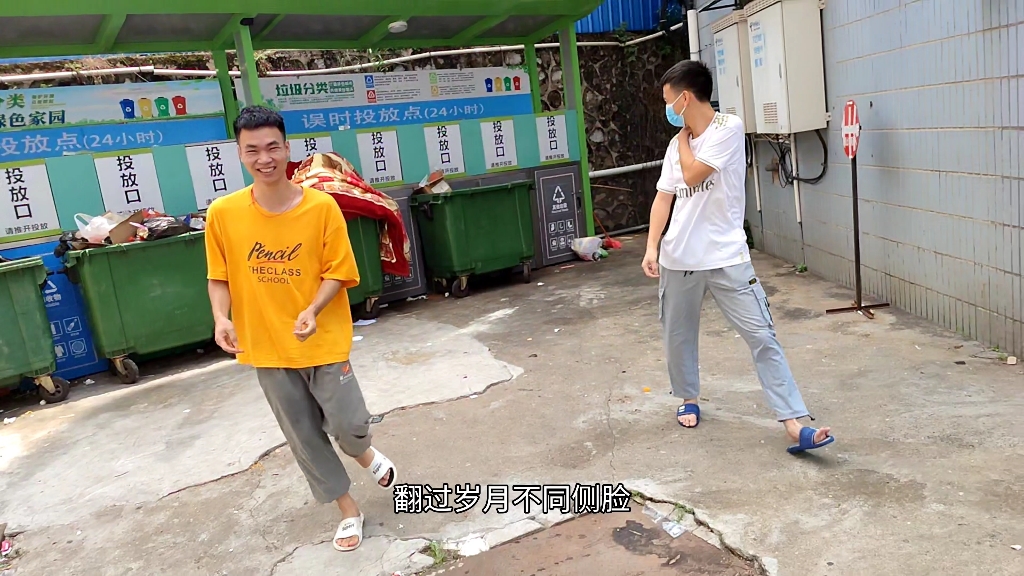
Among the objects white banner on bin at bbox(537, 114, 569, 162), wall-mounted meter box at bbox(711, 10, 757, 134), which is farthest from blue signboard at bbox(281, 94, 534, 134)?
wall-mounted meter box at bbox(711, 10, 757, 134)

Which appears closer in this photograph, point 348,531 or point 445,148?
point 348,531

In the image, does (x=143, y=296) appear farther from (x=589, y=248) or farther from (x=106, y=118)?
(x=589, y=248)

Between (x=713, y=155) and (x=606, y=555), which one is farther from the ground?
(x=713, y=155)

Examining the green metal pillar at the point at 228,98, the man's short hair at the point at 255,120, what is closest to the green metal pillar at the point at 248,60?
the green metal pillar at the point at 228,98

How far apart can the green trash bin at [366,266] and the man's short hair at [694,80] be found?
12.2 feet

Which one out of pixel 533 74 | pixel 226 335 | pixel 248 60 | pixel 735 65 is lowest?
pixel 226 335

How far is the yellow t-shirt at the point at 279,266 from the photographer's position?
2.63 m

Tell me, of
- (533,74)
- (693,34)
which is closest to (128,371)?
(533,74)

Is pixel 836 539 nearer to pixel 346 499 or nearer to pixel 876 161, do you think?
pixel 346 499

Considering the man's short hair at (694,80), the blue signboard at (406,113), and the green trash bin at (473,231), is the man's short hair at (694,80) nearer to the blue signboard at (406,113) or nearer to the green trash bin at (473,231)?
the green trash bin at (473,231)

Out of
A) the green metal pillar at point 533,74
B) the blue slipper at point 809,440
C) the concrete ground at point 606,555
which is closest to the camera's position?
the concrete ground at point 606,555

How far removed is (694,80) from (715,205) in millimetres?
537

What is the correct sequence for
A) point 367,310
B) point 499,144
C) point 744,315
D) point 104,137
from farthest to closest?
point 499,144
point 367,310
point 104,137
point 744,315

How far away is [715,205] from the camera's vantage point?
10.5 feet
